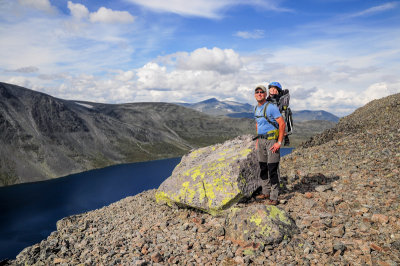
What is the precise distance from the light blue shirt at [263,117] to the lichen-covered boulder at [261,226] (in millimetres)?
3312

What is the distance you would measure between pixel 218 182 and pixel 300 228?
4.22 metres

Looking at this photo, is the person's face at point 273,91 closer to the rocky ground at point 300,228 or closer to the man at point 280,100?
the man at point 280,100

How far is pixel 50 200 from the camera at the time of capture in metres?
99.2

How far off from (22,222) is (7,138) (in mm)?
113738

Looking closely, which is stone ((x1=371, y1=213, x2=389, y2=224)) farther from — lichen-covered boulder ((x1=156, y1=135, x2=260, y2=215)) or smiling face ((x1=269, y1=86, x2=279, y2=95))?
smiling face ((x1=269, y1=86, x2=279, y2=95))

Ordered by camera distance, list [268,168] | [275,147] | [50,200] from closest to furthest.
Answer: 1. [275,147]
2. [268,168]
3. [50,200]

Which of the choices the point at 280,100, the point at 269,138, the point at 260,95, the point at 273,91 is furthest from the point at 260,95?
the point at 269,138

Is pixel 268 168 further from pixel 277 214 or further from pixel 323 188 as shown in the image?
pixel 323 188

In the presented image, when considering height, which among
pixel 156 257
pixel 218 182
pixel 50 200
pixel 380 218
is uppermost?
pixel 218 182

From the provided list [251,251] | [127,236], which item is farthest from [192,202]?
[251,251]

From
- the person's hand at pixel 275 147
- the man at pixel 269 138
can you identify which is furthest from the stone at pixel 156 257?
the person's hand at pixel 275 147

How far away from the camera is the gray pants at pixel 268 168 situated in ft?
34.4

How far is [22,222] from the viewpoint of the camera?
75.1 m

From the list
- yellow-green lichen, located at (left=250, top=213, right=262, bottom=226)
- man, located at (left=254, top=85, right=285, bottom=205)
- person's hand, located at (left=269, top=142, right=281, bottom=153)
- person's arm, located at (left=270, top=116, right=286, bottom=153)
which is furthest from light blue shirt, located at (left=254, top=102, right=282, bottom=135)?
yellow-green lichen, located at (left=250, top=213, right=262, bottom=226)
